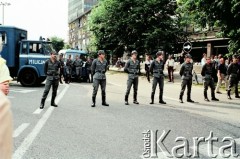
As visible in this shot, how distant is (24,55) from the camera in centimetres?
1914

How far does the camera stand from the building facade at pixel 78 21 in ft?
385

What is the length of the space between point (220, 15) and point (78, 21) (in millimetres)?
110051

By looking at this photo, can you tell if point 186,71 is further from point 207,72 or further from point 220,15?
point 220,15

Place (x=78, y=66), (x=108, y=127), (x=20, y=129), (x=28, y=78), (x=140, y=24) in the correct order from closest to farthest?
(x=20, y=129)
(x=108, y=127)
(x=28, y=78)
(x=78, y=66)
(x=140, y=24)

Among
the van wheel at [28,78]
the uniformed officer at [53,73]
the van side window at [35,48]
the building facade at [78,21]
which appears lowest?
the van wheel at [28,78]

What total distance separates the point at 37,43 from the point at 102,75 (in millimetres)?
8310

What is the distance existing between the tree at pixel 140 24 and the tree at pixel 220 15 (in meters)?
11.4

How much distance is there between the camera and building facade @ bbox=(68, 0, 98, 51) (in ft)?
385

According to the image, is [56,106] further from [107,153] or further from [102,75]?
[107,153]

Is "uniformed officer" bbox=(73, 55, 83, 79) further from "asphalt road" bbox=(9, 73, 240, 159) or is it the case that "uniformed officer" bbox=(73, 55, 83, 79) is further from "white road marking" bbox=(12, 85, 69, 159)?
"white road marking" bbox=(12, 85, 69, 159)

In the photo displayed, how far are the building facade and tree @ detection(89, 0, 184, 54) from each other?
76.4 m

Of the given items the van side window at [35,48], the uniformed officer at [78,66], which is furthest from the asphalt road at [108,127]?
the uniformed officer at [78,66]

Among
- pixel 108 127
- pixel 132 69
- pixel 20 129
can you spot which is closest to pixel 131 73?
pixel 132 69

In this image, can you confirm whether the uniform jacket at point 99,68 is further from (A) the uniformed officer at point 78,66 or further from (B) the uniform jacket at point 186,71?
(A) the uniformed officer at point 78,66
